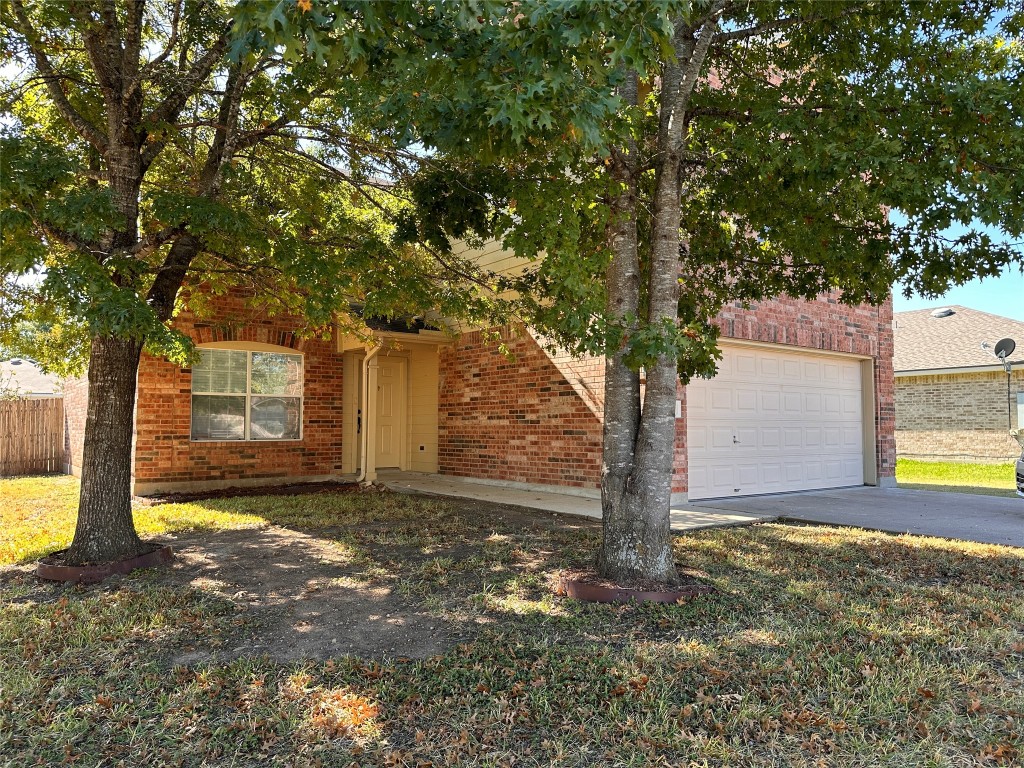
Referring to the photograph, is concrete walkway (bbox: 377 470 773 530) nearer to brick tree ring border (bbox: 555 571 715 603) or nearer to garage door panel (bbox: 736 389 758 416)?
garage door panel (bbox: 736 389 758 416)

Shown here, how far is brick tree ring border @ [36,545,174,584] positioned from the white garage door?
6.64 metres

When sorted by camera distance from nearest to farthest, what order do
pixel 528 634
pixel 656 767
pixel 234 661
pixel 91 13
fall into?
pixel 656 767 < pixel 234 661 < pixel 528 634 < pixel 91 13

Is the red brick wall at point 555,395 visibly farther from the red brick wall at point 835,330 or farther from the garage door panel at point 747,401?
the garage door panel at point 747,401

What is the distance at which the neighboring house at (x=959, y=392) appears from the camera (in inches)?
687

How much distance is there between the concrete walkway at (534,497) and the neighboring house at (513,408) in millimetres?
191

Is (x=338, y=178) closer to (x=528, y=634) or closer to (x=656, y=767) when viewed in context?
(x=528, y=634)

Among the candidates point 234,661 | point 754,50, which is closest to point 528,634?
point 234,661

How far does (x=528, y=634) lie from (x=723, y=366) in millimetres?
6775

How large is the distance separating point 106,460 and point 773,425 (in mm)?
8948

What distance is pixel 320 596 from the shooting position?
184 inches

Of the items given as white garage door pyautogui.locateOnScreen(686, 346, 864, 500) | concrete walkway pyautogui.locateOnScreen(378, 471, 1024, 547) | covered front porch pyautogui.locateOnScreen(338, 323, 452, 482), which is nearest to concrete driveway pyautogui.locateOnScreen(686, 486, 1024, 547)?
concrete walkway pyautogui.locateOnScreen(378, 471, 1024, 547)

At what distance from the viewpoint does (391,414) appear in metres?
14.0

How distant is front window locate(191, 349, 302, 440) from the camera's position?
428 inches

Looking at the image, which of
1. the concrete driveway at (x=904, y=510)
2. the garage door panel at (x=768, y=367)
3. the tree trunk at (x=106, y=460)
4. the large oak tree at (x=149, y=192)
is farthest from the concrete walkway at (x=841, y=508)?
the tree trunk at (x=106, y=460)
